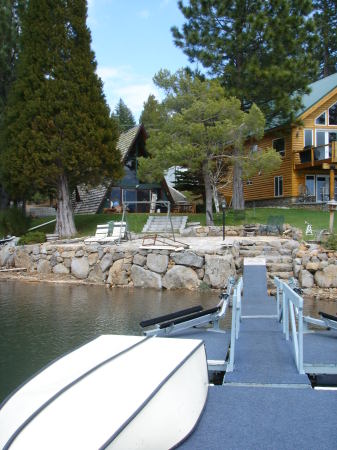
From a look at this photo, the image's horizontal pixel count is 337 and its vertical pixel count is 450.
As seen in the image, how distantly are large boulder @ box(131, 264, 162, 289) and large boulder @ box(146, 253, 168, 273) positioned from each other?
0.15 meters

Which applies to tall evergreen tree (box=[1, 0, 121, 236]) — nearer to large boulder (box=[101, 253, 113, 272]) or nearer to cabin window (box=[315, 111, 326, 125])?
large boulder (box=[101, 253, 113, 272])

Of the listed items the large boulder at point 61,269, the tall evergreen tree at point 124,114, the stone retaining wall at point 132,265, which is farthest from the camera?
the tall evergreen tree at point 124,114

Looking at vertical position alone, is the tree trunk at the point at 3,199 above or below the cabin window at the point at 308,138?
below

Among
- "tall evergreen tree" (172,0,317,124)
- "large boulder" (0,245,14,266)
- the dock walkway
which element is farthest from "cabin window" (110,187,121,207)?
the dock walkway

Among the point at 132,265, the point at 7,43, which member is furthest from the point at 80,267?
the point at 7,43

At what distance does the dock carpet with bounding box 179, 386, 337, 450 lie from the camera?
300 centimetres

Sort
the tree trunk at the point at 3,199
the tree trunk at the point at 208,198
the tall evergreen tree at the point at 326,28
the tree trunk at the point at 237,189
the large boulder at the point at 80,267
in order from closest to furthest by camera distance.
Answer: the large boulder at the point at 80,267, the tree trunk at the point at 208,198, the tree trunk at the point at 3,199, the tree trunk at the point at 237,189, the tall evergreen tree at the point at 326,28

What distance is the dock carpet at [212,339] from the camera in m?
5.14

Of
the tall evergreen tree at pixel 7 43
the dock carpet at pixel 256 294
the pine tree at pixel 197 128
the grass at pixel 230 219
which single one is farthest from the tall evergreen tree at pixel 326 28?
the dock carpet at pixel 256 294

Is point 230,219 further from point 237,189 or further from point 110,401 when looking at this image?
point 110,401

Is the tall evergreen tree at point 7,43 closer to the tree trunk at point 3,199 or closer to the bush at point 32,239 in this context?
the tree trunk at point 3,199

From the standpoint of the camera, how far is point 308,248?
1370cm

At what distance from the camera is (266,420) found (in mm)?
3381

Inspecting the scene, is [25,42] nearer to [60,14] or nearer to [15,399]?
[60,14]
